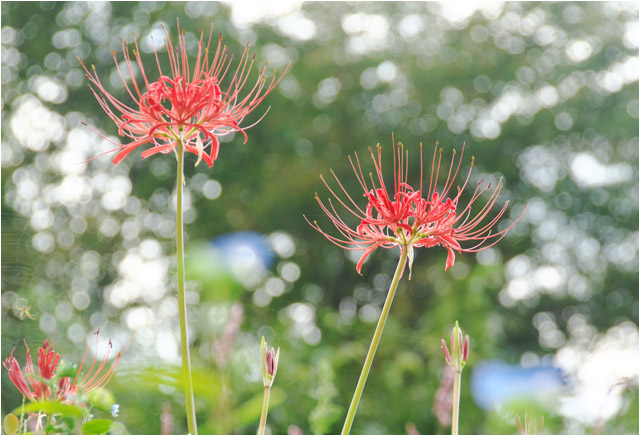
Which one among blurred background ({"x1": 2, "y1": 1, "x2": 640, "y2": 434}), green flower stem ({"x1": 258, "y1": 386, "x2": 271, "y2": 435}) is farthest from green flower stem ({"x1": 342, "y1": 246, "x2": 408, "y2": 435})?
blurred background ({"x1": 2, "y1": 1, "x2": 640, "y2": 434})

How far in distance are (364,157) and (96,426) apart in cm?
355

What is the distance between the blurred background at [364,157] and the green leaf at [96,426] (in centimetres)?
255

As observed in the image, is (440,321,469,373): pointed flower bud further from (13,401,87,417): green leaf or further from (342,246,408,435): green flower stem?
(13,401,87,417): green leaf

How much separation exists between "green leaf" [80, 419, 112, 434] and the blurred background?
100 inches

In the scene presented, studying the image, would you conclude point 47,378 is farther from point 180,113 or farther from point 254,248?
point 254,248

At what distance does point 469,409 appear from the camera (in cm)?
242

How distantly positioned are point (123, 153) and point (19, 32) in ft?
11.8

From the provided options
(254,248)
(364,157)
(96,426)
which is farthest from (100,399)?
(364,157)

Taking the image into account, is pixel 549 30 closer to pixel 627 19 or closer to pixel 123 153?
pixel 627 19

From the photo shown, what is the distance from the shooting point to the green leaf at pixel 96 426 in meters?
0.38

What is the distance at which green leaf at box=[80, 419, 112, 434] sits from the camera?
379 millimetres

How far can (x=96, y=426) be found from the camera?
0.38 metres

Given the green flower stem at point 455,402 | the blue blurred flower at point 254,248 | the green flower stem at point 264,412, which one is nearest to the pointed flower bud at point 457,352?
the green flower stem at point 455,402

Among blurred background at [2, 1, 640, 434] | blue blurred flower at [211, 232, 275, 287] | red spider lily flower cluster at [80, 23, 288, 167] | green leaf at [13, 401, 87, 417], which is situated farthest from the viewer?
blurred background at [2, 1, 640, 434]
